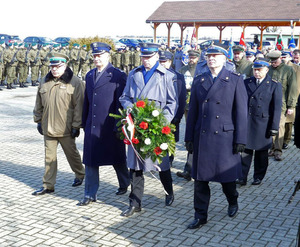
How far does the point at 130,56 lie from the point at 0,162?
1741 centimetres

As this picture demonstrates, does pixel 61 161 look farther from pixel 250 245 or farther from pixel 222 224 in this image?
pixel 250 245

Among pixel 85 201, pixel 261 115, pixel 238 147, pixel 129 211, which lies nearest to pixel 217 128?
pixel 238 147

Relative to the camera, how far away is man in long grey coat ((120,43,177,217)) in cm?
595

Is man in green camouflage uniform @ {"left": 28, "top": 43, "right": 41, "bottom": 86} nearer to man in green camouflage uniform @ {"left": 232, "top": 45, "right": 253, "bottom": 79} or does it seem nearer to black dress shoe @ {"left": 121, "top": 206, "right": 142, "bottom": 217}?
man in green camouflage uniform @ {"left": 232, "top": 45, "right": 253, "bottom": 79}

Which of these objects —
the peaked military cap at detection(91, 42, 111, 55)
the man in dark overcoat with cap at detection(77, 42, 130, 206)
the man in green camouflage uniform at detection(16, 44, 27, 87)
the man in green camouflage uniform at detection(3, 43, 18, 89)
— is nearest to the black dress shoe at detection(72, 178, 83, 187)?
the man in dark overcoat with cap at detection(77, 42, 130, 206)

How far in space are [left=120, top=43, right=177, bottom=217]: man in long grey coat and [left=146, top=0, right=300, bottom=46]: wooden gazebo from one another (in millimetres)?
27191

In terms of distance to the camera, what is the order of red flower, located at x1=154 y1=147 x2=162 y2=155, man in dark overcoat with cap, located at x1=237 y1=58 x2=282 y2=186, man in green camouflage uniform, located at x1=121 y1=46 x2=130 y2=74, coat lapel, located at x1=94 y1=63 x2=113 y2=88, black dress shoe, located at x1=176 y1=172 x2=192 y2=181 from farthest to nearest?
man in green camouflage uniform, located at x1=121 y1=46 x2=130 y2=74 → black dress shoe, located at x1=176 y1=172 x2=192 y2=181 → man in dark overcoat with cap, located at x1=237 y1=58 x2=282 y2=186 → coat lapel, located at x1=94 y1=63 x2=113 y2=88 → red flower, located at x1=154 y1=147 x2=162 y2=155

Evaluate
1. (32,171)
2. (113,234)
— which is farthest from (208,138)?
(32,171)

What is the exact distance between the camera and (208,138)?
5.57 metres

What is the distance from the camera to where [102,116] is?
252 inches

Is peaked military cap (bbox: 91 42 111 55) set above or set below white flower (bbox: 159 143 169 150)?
above

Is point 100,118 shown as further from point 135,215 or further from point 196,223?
point 196,223

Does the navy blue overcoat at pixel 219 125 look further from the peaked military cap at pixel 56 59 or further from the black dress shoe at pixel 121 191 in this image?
the peaked military cap at pixel 56 59

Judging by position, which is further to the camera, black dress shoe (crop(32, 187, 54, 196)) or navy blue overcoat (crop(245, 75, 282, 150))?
navy blue overcoat (crop(245, 75, 282, 150))
